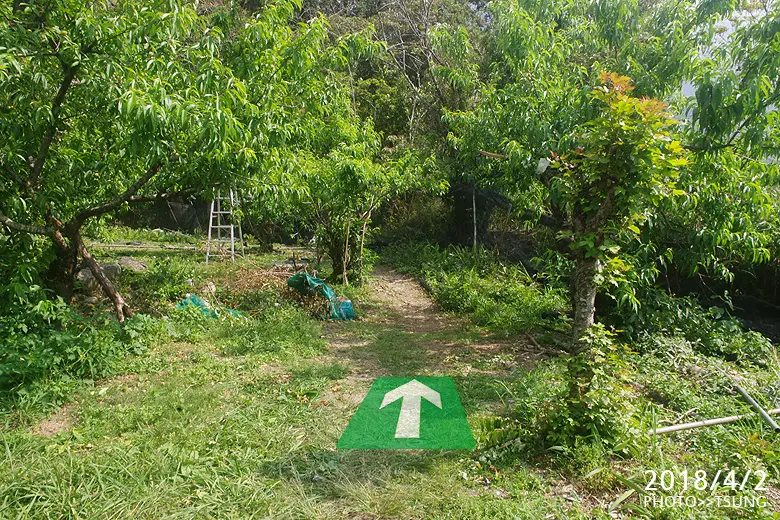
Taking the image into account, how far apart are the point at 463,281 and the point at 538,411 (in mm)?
5428

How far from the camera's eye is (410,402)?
391 cm

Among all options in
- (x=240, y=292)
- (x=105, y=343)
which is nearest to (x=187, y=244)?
(x=240, y=292)

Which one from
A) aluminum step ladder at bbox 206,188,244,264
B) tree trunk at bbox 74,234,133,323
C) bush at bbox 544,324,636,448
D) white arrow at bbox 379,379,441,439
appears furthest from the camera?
aluminum step ladder at bbox 206,188,244,264

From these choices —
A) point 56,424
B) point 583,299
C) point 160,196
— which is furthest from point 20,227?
point 583,299

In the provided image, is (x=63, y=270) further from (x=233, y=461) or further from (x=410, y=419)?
(x=410, y=419)

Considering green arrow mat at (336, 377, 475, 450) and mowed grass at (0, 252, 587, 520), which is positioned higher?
mowed grass at (0, 252, 587, 520)

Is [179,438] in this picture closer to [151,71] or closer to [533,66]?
[151,71]

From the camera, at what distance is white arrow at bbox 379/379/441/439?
3.39 meters

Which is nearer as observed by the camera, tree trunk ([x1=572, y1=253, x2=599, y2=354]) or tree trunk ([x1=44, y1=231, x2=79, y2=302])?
tree trunk ([x1=572, y1=253, x2=599, y2=354])

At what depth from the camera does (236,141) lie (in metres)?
4.13

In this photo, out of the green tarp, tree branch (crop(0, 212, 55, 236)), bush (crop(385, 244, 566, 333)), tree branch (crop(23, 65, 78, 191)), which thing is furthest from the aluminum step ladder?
bush (crop(385, 244, 566, 333))

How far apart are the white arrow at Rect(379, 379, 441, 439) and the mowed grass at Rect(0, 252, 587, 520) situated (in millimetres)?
264

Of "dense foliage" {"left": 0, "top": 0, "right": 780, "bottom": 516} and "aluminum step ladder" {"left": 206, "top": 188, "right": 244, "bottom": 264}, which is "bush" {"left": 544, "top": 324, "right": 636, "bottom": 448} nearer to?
"dense foliage" {"left": 0, "top": 0, "right": 780, "bottom": 516}

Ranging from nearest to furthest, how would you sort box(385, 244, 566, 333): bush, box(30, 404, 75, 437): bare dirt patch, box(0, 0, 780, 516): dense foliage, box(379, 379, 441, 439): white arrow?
box(0, 0, 780, 516): dense foliage < box(30, 404, 75, 437): bare dirt patch < box(379, 379, 441, 439): white arrow < box(385, 244, 566, 333): bush
